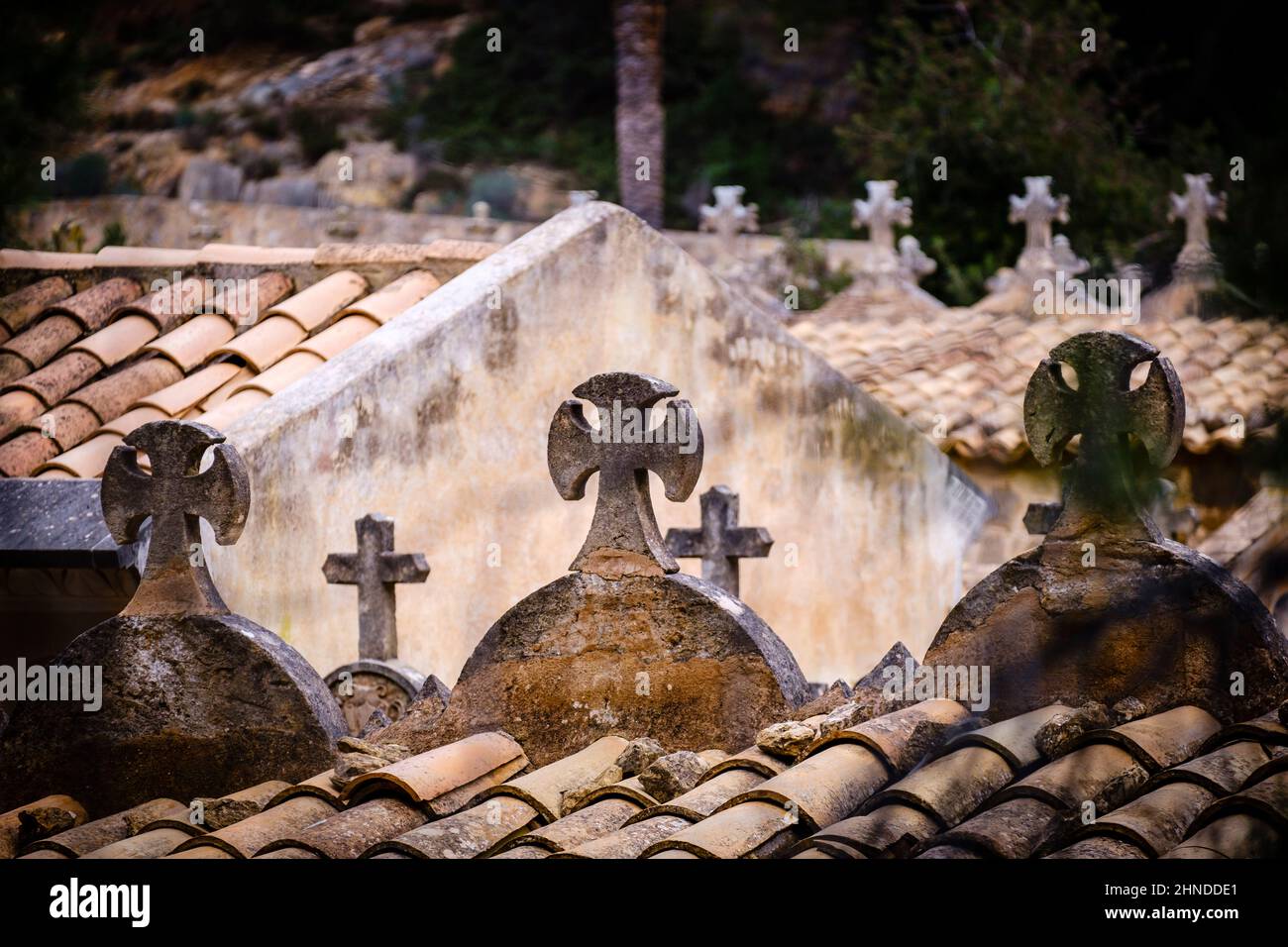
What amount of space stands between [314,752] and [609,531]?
92 cm

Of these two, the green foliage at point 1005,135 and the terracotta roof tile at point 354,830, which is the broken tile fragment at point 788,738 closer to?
the terracotta roof tile at point 354,830

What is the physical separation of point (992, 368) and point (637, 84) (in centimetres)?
959

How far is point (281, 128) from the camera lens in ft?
114

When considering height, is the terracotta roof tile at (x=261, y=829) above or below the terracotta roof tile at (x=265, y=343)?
below

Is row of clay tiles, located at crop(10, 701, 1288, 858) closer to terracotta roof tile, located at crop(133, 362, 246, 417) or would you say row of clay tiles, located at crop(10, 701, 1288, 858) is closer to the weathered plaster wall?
the weathered plaster wall

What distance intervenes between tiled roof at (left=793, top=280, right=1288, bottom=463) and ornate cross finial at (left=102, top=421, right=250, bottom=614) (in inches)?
324

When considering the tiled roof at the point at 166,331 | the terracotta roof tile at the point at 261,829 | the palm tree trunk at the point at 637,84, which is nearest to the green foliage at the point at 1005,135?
the palm tree trunk at the point at 637,84

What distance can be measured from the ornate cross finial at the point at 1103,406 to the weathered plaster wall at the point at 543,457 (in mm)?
2899

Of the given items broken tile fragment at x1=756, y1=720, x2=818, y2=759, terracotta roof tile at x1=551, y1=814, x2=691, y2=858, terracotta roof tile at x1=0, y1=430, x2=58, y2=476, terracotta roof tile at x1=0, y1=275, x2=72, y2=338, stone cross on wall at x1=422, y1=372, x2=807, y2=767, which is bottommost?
terracotta roof tile at x1=551, y1=814, x2=691, y2=858

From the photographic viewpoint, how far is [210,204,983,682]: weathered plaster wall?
248 inches

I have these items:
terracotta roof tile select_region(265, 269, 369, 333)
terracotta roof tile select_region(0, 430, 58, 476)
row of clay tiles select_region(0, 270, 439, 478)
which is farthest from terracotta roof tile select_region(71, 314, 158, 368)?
terracotta roof tile select_region(0, 430, 58, 476)

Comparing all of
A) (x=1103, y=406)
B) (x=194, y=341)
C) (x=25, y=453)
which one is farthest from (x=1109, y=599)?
(x=194, y=341)

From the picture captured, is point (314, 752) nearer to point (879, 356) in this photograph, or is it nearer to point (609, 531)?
point (609, 531)

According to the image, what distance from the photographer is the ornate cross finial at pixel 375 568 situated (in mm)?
6273
